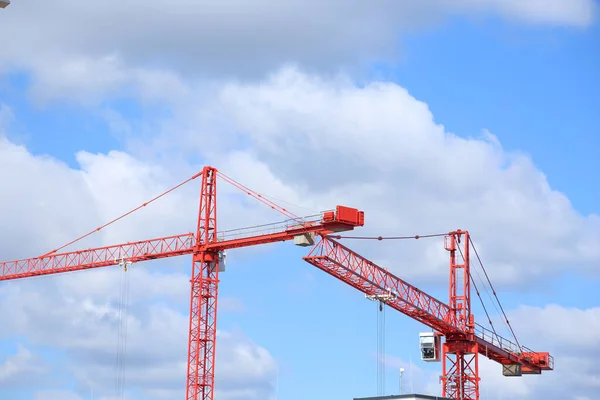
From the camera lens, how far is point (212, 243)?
601ft

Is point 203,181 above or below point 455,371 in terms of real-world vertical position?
above

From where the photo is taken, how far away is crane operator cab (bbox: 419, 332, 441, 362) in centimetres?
17762

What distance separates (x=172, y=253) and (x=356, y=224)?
147 feet

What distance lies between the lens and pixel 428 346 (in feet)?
583

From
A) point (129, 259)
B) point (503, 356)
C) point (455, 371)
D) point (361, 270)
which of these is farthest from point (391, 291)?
point (129, 259)

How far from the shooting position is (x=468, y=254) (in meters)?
189

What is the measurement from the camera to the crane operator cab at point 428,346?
583 feet

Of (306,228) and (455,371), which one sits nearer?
(306,228)

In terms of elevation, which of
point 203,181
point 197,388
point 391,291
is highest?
point 203,181

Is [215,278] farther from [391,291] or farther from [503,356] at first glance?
[503,356]

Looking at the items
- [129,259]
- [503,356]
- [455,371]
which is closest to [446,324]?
[455,371]

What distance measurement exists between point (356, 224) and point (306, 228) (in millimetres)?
8180

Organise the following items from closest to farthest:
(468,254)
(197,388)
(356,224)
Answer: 1. (356,224)
2. (197,388)
3. (468,254)

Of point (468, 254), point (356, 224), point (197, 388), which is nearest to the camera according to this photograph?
point (356, 224)
